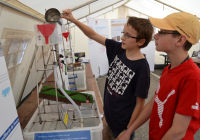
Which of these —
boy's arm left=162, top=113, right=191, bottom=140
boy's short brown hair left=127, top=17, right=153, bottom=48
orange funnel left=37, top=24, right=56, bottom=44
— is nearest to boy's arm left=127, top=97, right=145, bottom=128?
boy's arm left=162, top=113, right=191, bottom=140

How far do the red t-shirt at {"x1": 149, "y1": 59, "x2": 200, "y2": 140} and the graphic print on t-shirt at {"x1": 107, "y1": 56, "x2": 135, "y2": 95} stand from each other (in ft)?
0.70

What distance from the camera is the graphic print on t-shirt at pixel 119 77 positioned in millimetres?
888

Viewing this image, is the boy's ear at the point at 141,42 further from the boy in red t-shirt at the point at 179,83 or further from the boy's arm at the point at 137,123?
the boy's arm at the point at 137,123

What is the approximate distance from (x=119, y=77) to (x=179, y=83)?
39cm

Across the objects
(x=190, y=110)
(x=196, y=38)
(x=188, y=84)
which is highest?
(x=196, y=38)

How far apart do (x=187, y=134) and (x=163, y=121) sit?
0.12 meters

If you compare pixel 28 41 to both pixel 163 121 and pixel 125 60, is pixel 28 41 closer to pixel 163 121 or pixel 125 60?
pixel 125 60

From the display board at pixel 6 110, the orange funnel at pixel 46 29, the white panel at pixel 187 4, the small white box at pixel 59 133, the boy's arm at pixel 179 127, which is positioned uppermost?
the white panel at pixel 187 4

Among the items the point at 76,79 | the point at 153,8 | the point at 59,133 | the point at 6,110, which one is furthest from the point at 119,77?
the point at 153,8

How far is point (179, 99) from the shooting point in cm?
61

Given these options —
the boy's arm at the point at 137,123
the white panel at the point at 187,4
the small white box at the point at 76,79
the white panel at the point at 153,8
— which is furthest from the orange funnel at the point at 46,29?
the white panel at the point at 153,8

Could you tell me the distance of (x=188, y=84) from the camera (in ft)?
1.87

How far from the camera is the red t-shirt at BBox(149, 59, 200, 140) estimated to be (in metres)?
0.56

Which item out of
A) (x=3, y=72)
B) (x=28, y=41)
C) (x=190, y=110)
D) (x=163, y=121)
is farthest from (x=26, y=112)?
(x=190, y=110)
